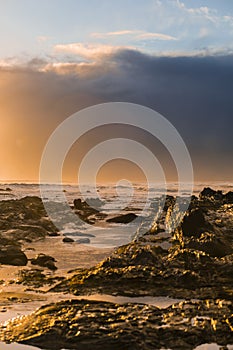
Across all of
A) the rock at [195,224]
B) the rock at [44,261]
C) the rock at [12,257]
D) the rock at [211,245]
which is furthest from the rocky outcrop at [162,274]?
the rock at [12,257]

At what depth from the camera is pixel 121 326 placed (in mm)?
8391

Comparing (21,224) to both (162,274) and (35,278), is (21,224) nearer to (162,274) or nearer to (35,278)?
(35,278)

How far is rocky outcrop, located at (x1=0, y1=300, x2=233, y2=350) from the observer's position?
7930mm

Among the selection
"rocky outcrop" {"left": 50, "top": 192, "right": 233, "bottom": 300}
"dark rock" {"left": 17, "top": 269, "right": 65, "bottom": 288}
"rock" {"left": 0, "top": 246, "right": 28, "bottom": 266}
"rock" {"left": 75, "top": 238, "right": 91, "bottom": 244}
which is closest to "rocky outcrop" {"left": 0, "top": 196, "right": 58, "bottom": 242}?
"rock" {"left": 75, "top": 238, "right": 91, "bottom": 244}

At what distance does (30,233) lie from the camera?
76.1ft

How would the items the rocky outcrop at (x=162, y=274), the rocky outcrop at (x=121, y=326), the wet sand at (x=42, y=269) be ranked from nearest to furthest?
1. the rocky outcrop at (x=121, y=326)
2. the wet sand at (x=42, y=269)
3. the rocky outcrop at (x=162, y=274)

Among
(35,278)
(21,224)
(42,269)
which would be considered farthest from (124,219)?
(35,278)

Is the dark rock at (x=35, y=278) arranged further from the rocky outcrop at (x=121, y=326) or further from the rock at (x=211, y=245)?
the rock at (x=211, y=245)

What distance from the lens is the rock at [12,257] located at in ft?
51.7

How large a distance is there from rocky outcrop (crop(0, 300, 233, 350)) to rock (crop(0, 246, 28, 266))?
6.35 m

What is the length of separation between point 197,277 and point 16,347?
5729 mm

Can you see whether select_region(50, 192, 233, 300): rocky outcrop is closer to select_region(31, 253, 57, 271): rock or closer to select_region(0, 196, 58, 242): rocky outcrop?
select_region(31, 253, 57, 271): rock

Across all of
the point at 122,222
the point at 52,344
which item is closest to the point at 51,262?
the point at 52,344

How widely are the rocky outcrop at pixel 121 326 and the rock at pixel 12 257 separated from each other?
635 cm
